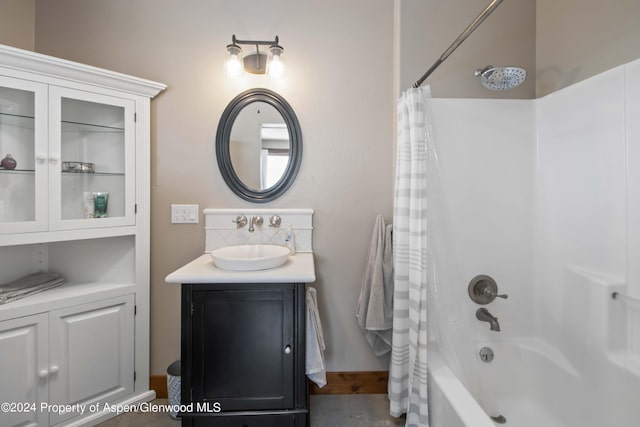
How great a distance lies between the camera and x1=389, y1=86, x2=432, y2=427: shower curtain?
49.9 inches

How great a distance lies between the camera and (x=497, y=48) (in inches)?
62.9

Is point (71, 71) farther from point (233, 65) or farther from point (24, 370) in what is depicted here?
point (24, 370)

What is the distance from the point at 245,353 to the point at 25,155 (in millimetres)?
1528

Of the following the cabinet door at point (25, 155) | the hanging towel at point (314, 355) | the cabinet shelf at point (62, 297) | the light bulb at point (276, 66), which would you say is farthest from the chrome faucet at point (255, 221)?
the cabinet door at point (25, 155)

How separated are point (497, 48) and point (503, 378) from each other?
74.0 inches

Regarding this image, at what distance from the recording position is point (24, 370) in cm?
132

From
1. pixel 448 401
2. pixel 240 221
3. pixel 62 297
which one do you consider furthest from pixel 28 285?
pixel 448 401

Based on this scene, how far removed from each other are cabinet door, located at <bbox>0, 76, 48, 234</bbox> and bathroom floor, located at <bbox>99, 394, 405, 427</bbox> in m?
1.19

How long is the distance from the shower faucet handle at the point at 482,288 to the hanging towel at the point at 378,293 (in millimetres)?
448

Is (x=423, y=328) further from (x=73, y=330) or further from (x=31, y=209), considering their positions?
(x=31, y=209)

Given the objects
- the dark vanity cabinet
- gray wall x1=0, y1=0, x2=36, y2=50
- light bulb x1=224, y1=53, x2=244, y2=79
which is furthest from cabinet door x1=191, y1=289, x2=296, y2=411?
gray wall x1=0, y1=0, x2=36, y2=50

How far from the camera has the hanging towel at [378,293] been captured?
1609 mm

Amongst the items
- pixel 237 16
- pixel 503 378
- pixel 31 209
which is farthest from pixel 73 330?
pixel 503 378

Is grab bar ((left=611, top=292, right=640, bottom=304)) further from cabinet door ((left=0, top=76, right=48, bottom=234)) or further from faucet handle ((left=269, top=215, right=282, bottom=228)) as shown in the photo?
cabinet door ((left=0, top=76, right=48, bottom=234))
